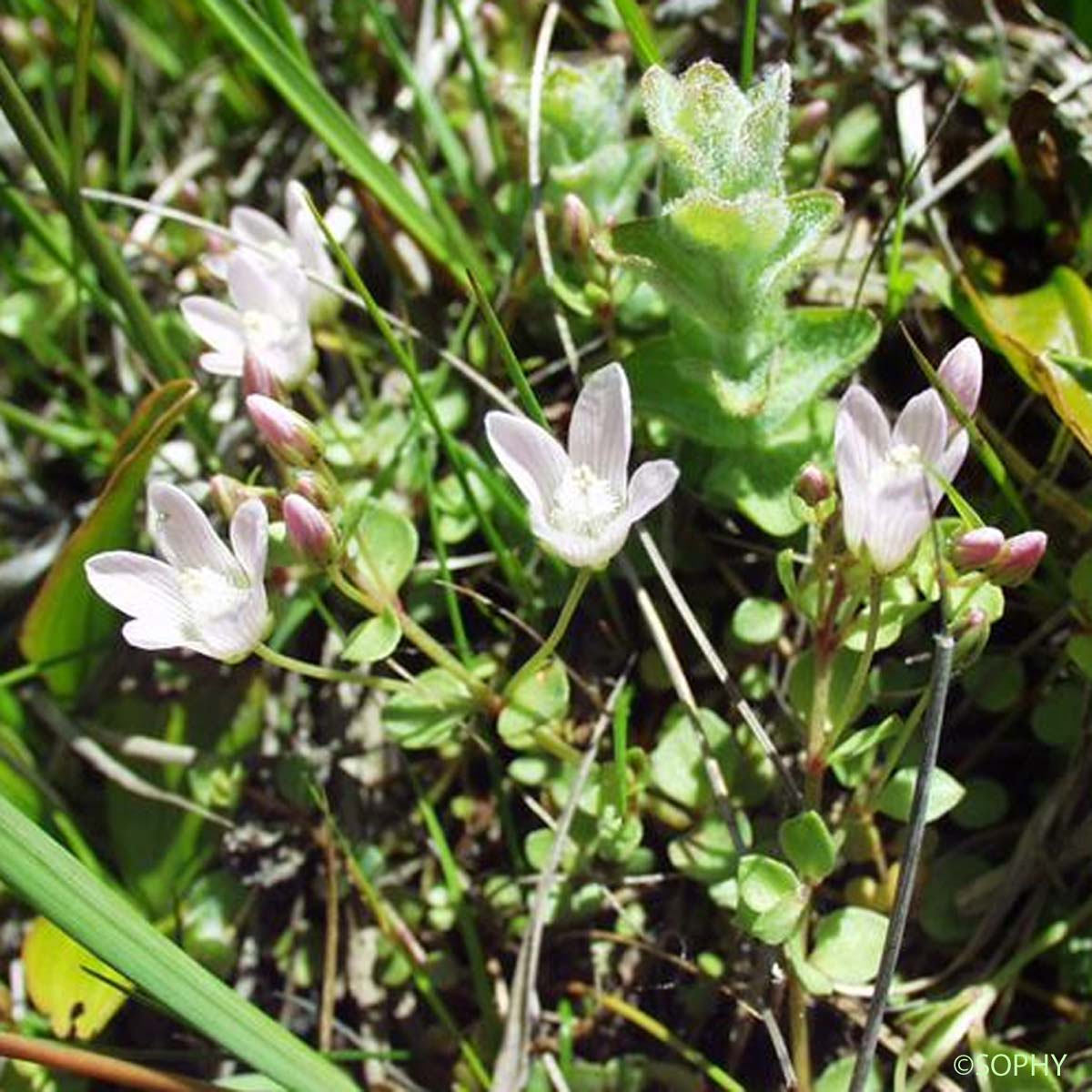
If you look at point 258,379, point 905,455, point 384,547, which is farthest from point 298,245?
point 905,455

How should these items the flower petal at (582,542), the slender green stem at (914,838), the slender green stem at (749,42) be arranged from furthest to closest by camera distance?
the slender green stem at (749,42) < the flower petal at (582,542) < the slender green stem at (914,838)

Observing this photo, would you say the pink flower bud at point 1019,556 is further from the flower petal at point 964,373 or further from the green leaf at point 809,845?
the green leaf at point 809,845

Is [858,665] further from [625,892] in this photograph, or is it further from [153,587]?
[153,587]

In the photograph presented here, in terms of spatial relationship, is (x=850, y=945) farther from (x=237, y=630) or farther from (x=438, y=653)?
(x=237, y=630)

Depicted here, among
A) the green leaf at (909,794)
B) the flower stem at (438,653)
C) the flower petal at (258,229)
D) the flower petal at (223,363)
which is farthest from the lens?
the flower petal at (258,229)

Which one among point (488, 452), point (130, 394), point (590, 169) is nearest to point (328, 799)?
point (488, 452)

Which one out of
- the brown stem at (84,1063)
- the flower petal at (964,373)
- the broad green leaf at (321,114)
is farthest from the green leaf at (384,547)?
the flower petal at (964,373)

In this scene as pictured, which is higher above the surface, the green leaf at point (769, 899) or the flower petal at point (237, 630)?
the flower petal at point (237, 630)
